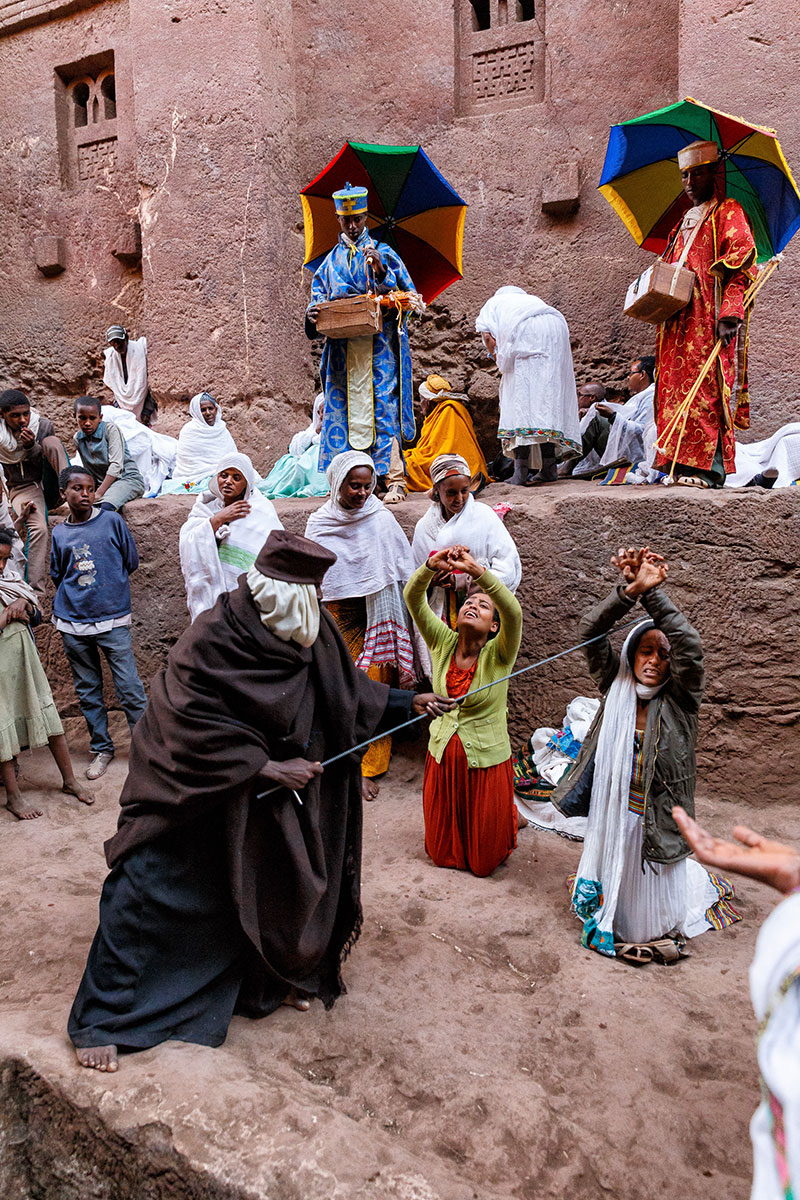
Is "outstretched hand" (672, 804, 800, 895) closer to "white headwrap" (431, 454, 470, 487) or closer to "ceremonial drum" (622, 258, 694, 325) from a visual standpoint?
"white headwrap" (431, 454, 470, 487)

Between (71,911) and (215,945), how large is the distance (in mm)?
1263

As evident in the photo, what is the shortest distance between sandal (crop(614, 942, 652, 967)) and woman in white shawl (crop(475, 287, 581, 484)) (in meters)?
3.63

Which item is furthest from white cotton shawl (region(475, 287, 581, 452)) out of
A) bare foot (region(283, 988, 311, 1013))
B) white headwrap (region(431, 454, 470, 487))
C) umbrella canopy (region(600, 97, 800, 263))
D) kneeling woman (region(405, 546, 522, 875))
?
bare foot (region(283, 988, 311, 1013))

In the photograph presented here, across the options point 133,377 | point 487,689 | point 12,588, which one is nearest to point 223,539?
point 12,588

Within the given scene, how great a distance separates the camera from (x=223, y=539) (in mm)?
5270

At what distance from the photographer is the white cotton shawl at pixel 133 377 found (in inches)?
336

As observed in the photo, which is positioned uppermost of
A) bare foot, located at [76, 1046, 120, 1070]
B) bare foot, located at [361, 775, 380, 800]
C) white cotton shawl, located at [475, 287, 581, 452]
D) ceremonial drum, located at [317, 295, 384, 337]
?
ceremonial drum, located at [317, 295, 384, 337]

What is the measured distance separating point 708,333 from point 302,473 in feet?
11.0

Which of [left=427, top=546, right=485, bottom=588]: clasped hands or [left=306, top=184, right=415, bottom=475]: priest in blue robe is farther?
[left=306, top=184, right=415, bottom=475]: priest in blue robe

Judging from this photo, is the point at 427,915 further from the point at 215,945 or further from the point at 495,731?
the point at 215,945

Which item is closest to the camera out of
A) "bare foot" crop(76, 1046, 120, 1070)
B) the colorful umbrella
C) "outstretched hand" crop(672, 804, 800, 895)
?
"outstretched hand" crop(672, 804, 800, 895)

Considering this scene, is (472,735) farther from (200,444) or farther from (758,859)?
(200,444)

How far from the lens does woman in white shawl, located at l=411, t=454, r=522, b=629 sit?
493cm

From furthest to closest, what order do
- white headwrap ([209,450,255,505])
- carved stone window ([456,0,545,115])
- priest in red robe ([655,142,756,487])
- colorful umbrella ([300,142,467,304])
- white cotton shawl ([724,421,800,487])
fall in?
carved stone window ([456,0,545,115])
colorful umbrella ([300,142,467,304])
white cotton shawl ([724,421,800,487])
priest in red robe ([655,142,756,487])
white headwrap ([209,450,255,505])
